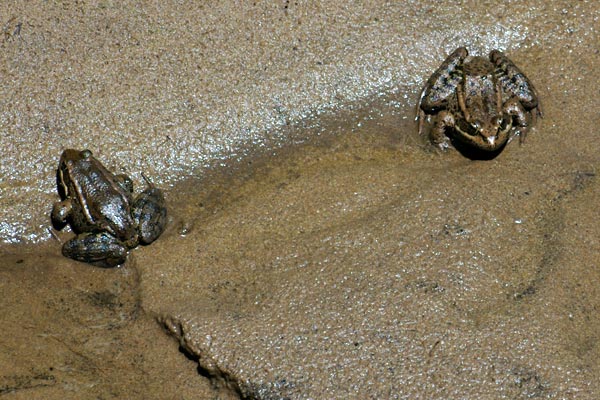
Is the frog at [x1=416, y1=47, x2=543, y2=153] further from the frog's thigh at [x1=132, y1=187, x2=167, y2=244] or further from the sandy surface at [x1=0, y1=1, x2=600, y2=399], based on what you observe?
the frog's thigh at [x1=132, y1=187, x2=167, y2=244]

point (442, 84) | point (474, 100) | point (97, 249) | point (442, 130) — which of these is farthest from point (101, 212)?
point (474, 100)

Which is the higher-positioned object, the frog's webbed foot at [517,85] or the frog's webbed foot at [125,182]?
the frog's webbed foot at [517,85]

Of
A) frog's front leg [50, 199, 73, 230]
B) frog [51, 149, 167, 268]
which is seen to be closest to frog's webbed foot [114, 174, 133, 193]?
frog [51, 149, 167, 268]

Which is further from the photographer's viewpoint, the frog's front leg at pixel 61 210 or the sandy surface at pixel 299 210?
the frog's front leg at pixel 61 210

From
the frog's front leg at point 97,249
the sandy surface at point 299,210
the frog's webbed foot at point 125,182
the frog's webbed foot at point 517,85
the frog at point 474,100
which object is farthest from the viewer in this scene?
the frog's webbed foot at point 517,85

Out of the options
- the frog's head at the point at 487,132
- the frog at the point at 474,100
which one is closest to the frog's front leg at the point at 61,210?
the frog at the point at 474,100

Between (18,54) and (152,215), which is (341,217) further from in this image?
(18,54)

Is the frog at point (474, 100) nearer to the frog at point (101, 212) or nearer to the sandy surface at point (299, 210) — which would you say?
the sandy surface at point (299, 210)

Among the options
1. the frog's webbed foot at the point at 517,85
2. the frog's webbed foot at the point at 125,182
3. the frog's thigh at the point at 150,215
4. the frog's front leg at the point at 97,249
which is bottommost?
the frog's front leg at the point at 97,249
